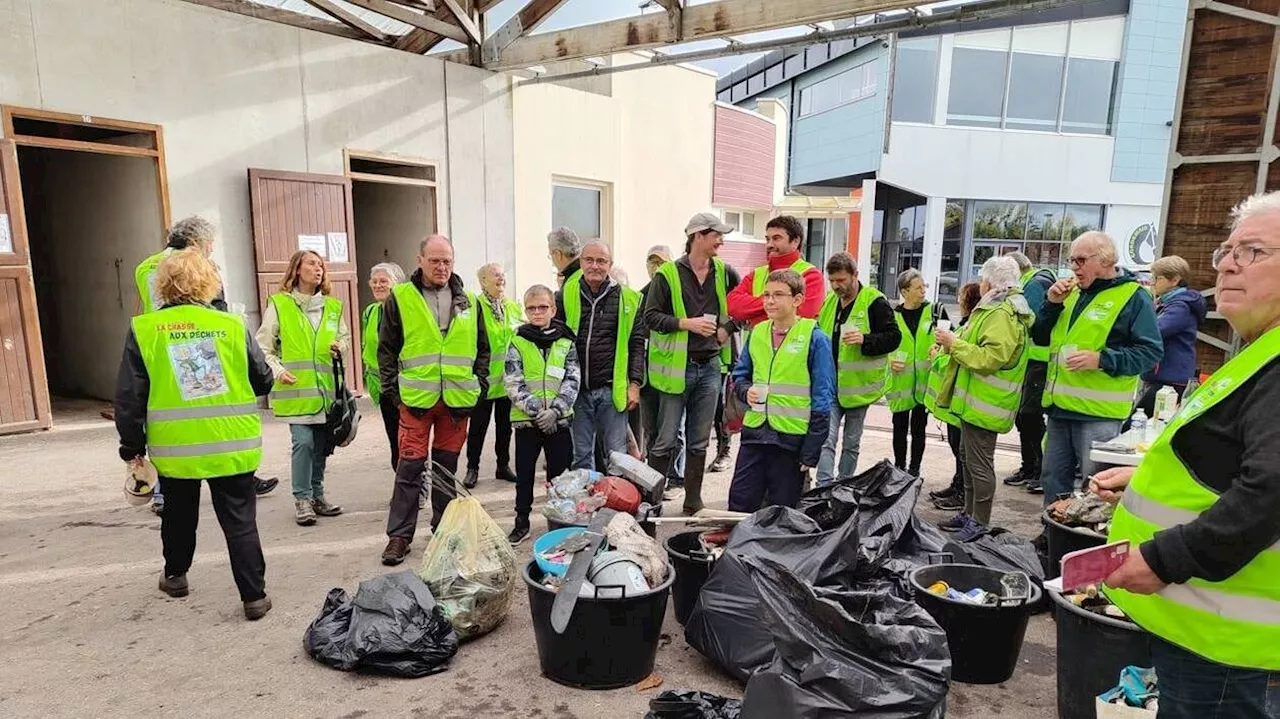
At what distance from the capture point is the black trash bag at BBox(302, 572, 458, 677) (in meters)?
2.87

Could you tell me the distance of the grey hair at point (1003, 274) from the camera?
413cm

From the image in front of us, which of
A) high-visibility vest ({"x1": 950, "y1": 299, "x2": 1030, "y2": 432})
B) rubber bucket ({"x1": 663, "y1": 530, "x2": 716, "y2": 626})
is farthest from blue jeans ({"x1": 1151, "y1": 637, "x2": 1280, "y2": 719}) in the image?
high-visibility vest ({"x1": 950, "y1": 299, "x2": 1030, "y2": 432})

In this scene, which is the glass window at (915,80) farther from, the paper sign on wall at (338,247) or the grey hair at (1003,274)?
the grey hair at (1003,274)

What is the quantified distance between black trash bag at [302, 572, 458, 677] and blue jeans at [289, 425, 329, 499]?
167cm

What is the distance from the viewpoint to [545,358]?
4.13m

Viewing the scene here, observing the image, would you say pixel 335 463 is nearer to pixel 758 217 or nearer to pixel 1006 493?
pixel 1006 493

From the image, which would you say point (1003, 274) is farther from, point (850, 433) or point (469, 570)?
point (469, 570)

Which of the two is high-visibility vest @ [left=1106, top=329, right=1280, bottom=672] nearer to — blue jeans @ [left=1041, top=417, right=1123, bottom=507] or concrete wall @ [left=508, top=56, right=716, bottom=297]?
blue jeans @ [left=1041, top=417, right=1123, bottom=507]

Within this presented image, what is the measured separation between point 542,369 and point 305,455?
171 centimetres

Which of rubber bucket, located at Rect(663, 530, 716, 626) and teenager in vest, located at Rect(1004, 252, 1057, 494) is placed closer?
rubber bucket, located at Rect(663, 530, 716, 626)

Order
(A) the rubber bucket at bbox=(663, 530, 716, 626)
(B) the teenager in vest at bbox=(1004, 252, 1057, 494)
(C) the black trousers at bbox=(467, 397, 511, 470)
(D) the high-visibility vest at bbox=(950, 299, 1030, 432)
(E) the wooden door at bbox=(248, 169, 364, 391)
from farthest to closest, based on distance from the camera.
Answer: (E) the wooden door at bbox=(248, 169, 364, 391) → (C) the black trousers at bbox=(467, 397, 511, 470) → (B) the teenager in vest at bbox=(1004, 252, 1057, 494) → (D) the high-visibility vest at bbox=(950, 299, 1030, 432) → (A) the rubber bucket at bbox=(663, 530, 716, 626)

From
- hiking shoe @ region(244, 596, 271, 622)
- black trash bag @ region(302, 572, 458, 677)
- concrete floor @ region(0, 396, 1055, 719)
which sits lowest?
concrete floor @ region(0, 396, 1055, 719)

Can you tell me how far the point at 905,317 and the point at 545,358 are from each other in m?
2.92

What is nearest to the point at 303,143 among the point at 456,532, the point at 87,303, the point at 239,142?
the point at 239,142
